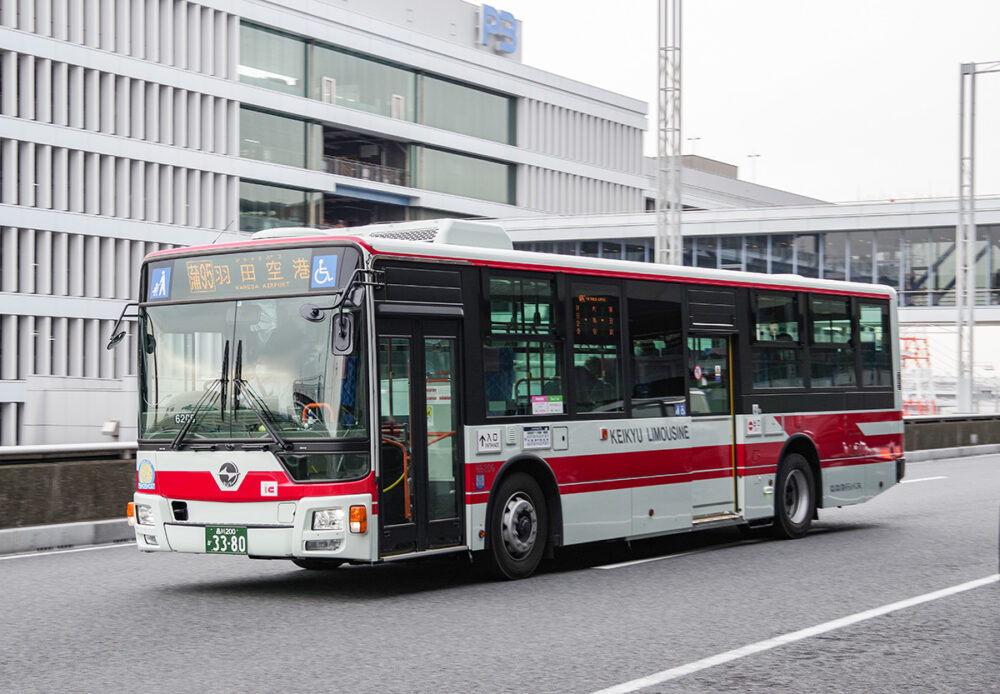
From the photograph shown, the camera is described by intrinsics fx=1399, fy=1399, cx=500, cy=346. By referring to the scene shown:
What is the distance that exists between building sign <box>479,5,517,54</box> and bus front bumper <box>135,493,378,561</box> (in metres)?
76.0

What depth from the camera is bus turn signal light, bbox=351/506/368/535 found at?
409 inches

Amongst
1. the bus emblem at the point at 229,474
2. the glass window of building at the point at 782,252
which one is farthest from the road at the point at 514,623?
the glass window of building at the point at 782,252

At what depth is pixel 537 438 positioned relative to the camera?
12188 millimetres

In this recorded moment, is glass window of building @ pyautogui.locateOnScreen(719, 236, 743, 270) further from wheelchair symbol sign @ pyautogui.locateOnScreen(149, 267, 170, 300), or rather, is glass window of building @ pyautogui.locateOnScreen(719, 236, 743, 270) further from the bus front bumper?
the bus front bumper

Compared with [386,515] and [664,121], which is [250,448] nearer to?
[386,515]

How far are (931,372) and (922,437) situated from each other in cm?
1445

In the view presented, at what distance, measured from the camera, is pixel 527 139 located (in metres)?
88.1

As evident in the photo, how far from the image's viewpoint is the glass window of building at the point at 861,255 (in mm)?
64750

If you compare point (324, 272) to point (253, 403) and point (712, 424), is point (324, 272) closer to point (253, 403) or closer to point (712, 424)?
point (253, 403)

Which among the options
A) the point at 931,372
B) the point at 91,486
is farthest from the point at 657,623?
the point at 931,372

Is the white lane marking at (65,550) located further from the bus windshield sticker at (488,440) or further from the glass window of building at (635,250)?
the glass window of building at (635,250)

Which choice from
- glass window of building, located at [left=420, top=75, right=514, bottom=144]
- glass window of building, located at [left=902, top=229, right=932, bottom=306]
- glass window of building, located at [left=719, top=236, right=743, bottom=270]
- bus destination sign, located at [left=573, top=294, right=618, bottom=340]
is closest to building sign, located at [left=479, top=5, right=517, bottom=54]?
glass window of building, located at [left=420, top=75, right=514, bottom=144]

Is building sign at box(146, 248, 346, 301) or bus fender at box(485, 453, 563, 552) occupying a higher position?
building sign at box(146, 248, 346, 301)

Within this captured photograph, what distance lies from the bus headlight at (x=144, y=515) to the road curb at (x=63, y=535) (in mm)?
3573
